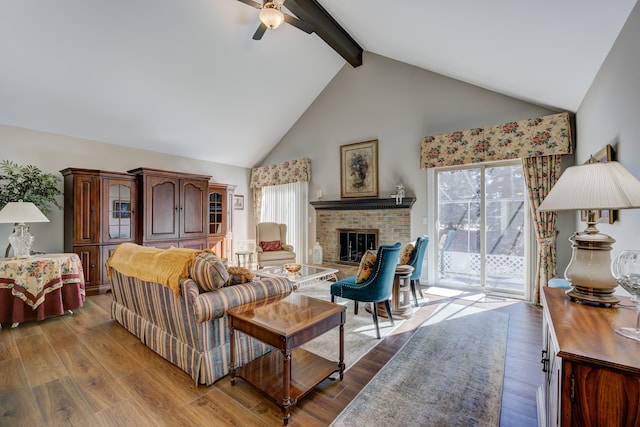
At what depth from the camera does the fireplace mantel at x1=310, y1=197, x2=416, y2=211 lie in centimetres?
475

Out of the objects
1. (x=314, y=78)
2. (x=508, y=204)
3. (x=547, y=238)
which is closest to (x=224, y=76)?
(x=314, y=78)

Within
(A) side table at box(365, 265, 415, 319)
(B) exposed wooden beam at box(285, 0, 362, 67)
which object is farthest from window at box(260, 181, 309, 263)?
(A) side table at box(365, 265, 415, 319)

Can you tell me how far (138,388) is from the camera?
1987 mm

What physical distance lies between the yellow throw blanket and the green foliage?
2.38m

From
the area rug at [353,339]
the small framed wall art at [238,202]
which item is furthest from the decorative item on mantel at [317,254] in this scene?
the small framed wall art at [238,202]

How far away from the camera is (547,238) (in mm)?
3672

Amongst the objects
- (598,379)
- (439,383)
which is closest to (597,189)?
(598,379)

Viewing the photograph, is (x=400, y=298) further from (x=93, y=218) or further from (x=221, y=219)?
(x=93, y=218)

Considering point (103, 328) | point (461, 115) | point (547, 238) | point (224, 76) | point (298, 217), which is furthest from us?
point (298, 217)

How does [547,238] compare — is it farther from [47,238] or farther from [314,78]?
[47,238]

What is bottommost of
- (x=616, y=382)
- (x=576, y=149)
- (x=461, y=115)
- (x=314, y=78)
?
(x=616, y=382)

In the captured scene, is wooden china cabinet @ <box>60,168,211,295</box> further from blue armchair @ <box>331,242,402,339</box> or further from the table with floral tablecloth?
blue armchair @ <box>331,242,402,339</box>

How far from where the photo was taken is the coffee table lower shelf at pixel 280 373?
1801mm

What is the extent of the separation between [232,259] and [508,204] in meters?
5.73
